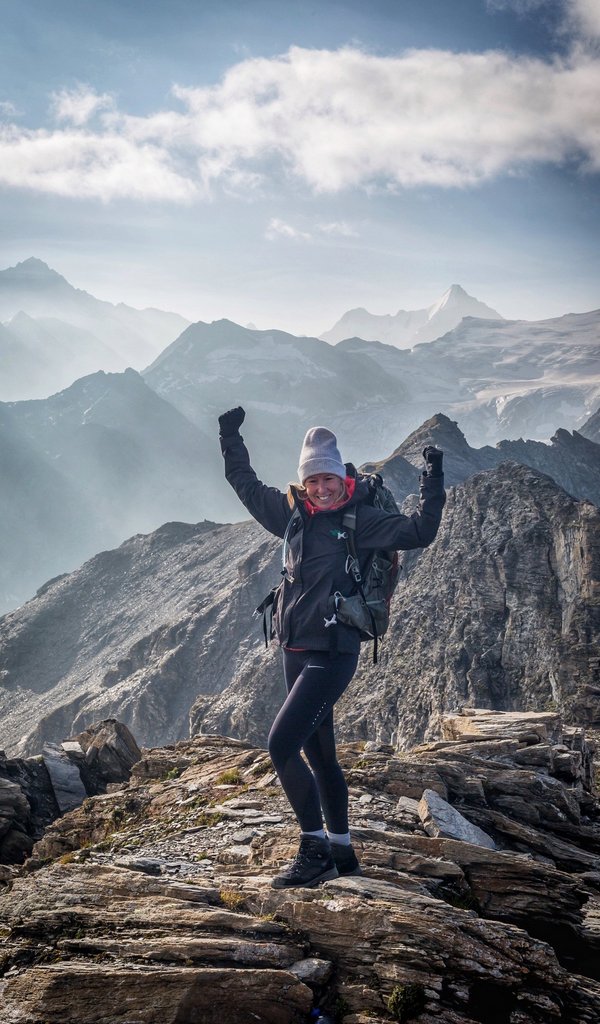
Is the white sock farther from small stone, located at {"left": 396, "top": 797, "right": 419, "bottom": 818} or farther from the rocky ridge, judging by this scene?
small stone, located at {"left": 396, "top": 797, "right": 419, "bottom": 818}

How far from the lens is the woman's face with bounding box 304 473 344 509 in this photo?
816 centimetres

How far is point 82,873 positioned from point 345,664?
415 cm

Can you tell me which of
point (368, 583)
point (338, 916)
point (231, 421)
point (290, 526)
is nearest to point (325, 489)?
point (290, 526)

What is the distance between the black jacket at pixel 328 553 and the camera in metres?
7.68

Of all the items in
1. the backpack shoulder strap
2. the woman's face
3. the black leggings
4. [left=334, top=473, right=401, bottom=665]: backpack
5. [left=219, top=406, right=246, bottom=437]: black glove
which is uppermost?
[left=219, top=406, right=246, bottom=437]: black glove

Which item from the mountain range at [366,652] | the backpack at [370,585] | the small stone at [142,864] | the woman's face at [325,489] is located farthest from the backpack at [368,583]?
the mountain range at [366,652]

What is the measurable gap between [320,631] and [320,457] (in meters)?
2.00

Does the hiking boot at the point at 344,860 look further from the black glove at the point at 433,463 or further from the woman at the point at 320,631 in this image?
the black glove at the point at 433,463

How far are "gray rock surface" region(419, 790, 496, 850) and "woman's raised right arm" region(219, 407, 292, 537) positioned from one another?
4643 mm

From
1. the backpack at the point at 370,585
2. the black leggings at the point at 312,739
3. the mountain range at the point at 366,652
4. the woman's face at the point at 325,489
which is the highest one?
the woman's face at the point at 325,489

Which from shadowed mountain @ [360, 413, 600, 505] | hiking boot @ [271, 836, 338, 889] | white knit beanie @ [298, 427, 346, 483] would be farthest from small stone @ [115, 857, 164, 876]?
shadowed mountain @ [360, 413, 600, 505]

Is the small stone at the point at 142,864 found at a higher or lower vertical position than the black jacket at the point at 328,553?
lower

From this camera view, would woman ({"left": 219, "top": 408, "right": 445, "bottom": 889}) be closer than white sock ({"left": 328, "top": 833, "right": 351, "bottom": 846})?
Yes

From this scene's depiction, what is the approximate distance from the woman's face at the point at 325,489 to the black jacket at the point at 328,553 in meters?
0.13
